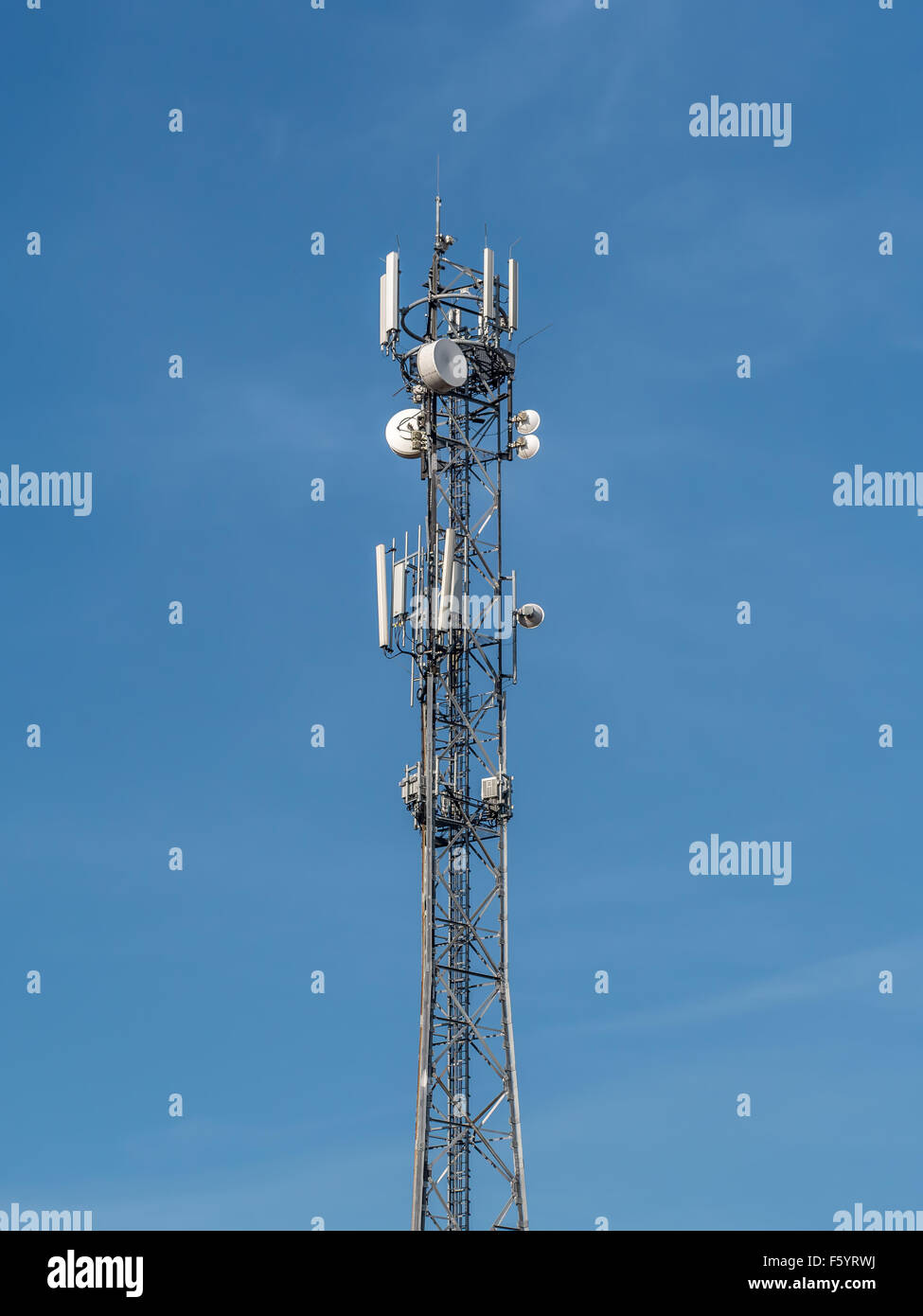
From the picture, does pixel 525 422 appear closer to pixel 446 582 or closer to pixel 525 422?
pixel 525 422

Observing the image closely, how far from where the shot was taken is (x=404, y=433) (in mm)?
86938

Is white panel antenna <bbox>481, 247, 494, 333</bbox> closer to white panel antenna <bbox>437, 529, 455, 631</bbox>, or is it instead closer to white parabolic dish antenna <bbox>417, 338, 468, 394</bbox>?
white parabolic dish antenna <bbox>417, 338, 468, 394</bbox>

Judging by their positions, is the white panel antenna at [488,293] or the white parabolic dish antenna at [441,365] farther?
the white panel antenna at [488,293]

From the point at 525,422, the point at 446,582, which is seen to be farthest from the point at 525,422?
the point at 446,582

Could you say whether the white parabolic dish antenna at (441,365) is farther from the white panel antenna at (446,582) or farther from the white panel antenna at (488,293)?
the white panel antenna at (446,582)

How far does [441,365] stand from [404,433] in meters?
3.68

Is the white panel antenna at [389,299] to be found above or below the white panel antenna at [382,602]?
above

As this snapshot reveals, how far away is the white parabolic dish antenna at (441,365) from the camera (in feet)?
277

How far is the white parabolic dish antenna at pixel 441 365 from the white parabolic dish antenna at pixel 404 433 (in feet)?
6.58

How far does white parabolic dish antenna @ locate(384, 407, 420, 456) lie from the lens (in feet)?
285

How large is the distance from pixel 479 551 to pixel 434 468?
3704mm
